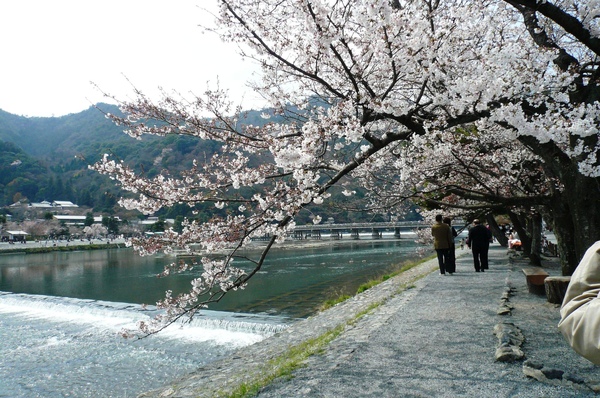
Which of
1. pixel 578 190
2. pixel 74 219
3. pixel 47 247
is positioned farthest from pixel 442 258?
pixel 74 219

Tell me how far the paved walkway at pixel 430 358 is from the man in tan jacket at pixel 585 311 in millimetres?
2447

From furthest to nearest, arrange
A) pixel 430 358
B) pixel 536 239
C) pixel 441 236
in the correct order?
pixel 536 239 → pixel 441 236 → pixel 430 358

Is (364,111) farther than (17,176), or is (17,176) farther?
(17,176)

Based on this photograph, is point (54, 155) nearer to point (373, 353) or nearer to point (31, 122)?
point (31, 122)

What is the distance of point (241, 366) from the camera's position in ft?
23.2

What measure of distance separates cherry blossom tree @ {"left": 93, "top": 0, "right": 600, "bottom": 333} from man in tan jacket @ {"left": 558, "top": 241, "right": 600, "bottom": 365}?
10.2 ft

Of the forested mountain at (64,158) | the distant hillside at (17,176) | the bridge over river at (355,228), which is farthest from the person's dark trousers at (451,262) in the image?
the distant hillside at (17,176)

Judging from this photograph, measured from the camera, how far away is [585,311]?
1170 millimetres

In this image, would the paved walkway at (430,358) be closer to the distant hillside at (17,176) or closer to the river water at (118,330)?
the river water at (118,330)

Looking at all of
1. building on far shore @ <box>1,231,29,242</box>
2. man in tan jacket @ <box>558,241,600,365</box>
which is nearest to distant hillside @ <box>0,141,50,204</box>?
building on far shore @ <box>1,231,29,242</box>

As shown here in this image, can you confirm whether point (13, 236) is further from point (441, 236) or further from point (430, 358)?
point (430, 358)

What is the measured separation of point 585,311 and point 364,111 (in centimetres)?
369

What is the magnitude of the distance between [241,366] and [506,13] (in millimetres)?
6792

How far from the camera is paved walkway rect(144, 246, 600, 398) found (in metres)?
3.50
